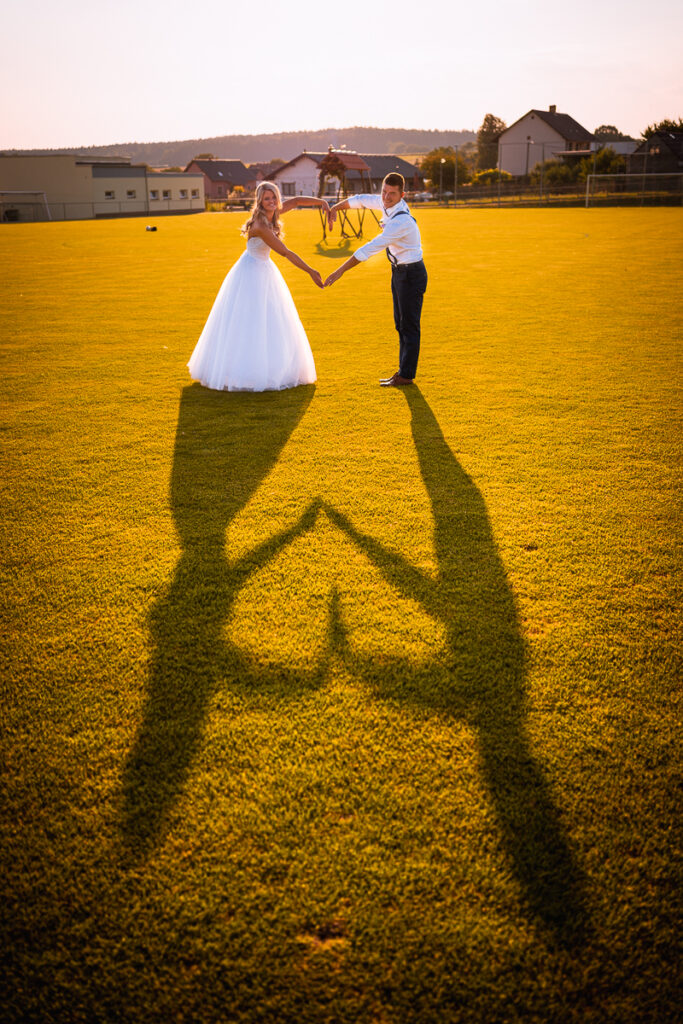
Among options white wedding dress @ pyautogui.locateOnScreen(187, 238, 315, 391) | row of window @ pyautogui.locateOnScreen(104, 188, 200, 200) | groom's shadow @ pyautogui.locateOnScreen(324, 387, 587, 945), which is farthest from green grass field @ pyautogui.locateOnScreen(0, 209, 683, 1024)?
row of window @ pyautogui.locateOnScreen(104, 188, 200, 200)

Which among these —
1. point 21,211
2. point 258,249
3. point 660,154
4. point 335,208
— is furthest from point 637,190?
point 21,211

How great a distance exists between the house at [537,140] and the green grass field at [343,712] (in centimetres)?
8703

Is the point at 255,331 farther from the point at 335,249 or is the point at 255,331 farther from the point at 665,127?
the point at 665,127

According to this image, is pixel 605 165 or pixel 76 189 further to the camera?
pixel 76 189

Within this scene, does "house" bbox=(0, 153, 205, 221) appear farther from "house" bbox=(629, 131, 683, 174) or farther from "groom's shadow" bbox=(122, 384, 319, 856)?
"groom's shadow" bbox=(122, 384, 319, 856)

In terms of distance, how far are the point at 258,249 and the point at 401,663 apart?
567cm

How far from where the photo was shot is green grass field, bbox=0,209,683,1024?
1.89 metres

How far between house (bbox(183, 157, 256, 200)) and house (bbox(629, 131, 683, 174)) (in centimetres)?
6570

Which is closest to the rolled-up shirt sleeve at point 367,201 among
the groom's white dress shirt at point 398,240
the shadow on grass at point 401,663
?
the groom's white dress shirt at point 398,240

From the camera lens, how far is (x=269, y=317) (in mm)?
7219

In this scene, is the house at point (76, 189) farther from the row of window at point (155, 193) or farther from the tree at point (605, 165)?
the tree at point (605, 165)

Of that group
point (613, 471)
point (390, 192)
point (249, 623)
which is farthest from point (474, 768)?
point (390, 192)

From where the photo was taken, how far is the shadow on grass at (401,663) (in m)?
2.25

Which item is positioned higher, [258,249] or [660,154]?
[660,154]
